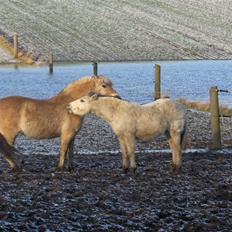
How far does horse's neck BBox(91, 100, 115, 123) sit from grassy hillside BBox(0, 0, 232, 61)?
34.0 metres

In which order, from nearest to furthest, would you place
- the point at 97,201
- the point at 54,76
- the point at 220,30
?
the point at 97,201 → the point at 54,76 → the point at 220,30

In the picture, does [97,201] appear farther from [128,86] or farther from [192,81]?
[192,81]

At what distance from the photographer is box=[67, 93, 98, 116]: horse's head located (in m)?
10.6

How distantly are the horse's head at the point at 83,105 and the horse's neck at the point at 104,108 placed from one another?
7 centimetres

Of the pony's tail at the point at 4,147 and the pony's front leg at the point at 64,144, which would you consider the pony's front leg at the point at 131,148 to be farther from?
the pony's tail at the point at 4,147

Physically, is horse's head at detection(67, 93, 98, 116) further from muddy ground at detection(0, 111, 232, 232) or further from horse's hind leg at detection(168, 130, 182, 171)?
horse's hind leg at detection(168, 130, 182, 171)

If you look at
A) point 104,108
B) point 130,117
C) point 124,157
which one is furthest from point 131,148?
point 104,108

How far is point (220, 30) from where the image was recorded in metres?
58.0

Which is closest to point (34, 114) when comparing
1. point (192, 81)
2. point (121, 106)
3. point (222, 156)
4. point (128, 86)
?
point (121, 106)

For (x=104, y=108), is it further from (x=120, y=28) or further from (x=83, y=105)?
(x=120, y=28)

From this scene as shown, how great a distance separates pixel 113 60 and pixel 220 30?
15718 millimetres

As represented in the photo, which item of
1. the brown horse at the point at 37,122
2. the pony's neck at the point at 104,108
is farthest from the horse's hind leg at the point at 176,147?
the brown horse at the point at 37,122

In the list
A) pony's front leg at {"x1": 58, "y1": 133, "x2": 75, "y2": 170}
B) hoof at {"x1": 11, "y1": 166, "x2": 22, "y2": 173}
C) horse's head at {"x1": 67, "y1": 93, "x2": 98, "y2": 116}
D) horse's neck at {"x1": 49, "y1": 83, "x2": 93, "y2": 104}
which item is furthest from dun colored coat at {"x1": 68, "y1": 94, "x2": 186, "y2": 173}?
hoof at {"x1": 11, "y1": 166, "x2": 22, "y2": 173}

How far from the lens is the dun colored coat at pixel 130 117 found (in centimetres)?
1049
